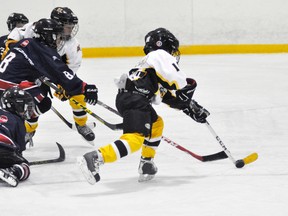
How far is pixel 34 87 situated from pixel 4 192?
107 cm

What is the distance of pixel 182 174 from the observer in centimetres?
405

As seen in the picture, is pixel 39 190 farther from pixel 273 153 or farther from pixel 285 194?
pixel 273 153

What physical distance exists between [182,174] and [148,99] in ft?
1.80

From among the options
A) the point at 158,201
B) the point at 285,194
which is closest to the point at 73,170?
the point at 158,201

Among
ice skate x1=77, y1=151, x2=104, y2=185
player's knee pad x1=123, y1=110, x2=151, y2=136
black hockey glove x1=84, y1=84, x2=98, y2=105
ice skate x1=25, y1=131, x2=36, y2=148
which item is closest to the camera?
ice skate x1=77, y1=151, x2=104, y2=185

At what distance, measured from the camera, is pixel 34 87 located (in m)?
4.50

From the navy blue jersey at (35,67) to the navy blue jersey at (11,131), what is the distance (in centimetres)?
39

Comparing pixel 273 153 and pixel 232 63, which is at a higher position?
pixel 273 153

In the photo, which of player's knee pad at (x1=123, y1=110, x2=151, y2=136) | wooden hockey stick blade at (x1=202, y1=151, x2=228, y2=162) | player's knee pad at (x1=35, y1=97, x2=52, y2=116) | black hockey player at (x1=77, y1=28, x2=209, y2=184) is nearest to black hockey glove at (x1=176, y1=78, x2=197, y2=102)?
black hockey player at (x1=77, y1=28, x2=209, y2=184)

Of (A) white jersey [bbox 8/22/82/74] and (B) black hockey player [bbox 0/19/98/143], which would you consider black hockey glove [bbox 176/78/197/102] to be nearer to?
(B) black hockey player [bbox 0/19/98/143]

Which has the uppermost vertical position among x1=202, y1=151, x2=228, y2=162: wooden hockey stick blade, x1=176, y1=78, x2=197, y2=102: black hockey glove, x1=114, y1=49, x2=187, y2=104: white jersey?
x1=114, y1=49, x2=187, y2=104: white jersey

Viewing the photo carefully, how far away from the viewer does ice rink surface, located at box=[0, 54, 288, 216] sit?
10.8ft

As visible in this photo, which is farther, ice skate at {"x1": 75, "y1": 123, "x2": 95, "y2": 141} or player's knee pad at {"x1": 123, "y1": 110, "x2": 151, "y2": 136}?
ice skate at {"x1": 75, "y1": 123, "x2": 95, "y2": 141}

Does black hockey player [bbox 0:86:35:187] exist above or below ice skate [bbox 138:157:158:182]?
above
